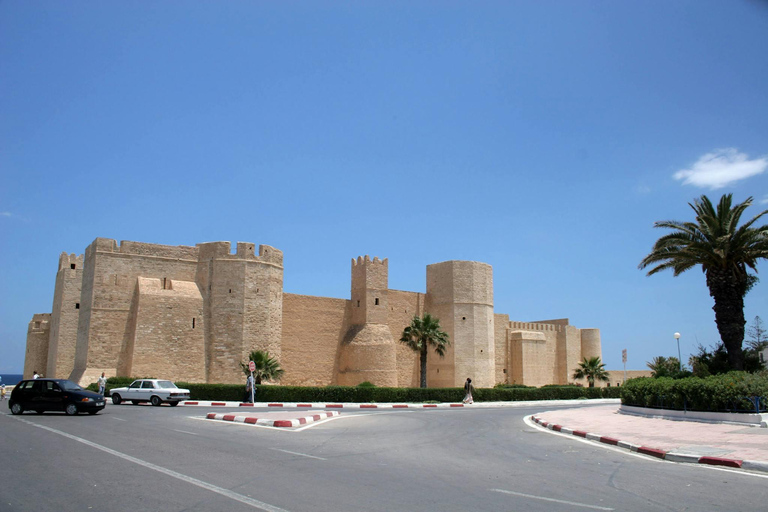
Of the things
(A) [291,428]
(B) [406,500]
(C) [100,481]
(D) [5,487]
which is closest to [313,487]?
(B) [406,500]

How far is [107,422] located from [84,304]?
58.1ft

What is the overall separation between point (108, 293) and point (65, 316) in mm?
3843

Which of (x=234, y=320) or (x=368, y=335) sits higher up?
(x=234, y=320)

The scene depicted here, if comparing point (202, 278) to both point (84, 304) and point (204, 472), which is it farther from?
point (204, 472)

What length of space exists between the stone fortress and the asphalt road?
1742 centimetres

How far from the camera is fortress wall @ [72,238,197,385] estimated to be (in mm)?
29631

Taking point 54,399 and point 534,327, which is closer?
point 54,399

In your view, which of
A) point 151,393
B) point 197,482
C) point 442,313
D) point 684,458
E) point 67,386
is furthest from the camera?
point 442,313

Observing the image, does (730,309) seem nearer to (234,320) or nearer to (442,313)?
(442,313)

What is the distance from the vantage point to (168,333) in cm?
3056

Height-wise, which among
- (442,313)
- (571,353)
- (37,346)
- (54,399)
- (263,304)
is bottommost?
(54,399)

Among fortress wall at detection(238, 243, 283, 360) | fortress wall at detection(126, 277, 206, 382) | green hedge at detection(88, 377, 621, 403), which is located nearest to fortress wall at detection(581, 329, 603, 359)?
green hedge at detection(88, 377, 621, 403)

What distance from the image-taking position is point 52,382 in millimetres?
17641

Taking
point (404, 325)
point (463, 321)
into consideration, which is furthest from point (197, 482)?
point (463, 321)
